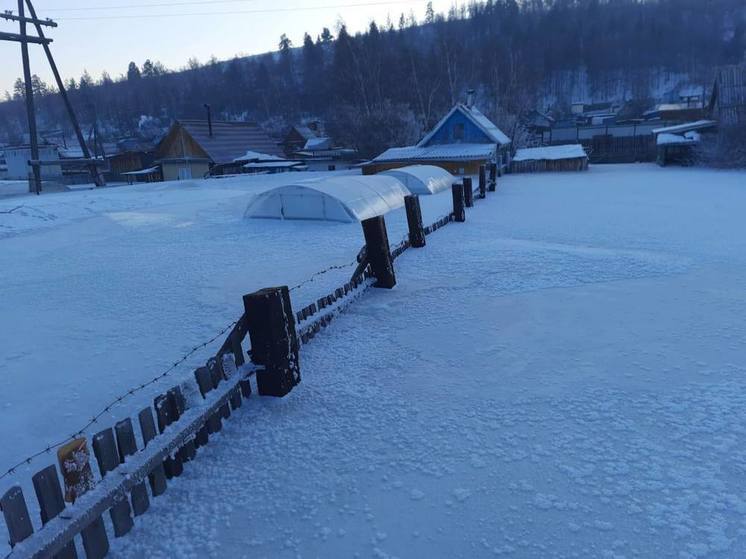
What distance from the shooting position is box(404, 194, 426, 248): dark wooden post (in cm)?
1058

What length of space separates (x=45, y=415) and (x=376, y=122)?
4064cm

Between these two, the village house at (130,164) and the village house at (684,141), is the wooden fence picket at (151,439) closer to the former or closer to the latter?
the village house at (684,141)

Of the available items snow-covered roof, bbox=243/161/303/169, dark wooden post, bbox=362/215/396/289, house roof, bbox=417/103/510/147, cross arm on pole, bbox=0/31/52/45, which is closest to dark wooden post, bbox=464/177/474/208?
dark wooden post, bbox=362/215/396/289

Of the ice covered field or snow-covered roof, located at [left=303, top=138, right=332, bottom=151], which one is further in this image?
snow-covered roof, located at [left=303, top=138, right=332, bottom=151]

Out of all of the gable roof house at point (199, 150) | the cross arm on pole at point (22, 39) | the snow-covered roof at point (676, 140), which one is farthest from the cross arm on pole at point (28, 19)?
the snow-covered roof at point (676, 140)

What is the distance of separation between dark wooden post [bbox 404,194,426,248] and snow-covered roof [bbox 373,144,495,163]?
20385 mm

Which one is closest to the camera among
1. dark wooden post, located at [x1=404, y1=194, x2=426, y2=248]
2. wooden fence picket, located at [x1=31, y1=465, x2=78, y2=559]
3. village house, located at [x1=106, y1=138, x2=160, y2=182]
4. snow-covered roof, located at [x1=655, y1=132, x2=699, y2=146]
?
wooden fence picket, located at [x1=31, y1=465, x2=78, y2=559]

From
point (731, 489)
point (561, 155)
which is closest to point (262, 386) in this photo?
point (731, 489)

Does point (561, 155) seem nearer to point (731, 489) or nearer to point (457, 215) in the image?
point (457, 215)

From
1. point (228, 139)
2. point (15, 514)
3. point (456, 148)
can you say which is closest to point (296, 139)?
point (228, 139)

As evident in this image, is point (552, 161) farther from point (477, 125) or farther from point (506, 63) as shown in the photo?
point (506, 63)

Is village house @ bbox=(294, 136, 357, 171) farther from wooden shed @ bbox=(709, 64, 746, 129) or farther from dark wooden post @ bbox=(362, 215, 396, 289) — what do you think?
dark wooden post @ bbox=(362, 215, 396, 289)

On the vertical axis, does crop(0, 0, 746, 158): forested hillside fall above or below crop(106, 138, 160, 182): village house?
above

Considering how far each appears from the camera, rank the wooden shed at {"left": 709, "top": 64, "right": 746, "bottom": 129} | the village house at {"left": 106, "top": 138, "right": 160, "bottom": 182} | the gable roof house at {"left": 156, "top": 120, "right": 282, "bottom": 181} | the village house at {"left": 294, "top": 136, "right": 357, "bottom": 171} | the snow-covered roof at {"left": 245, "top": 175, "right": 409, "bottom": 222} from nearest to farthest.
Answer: the snow-covered roof at {"left": 245, "top": 175, "right": 409, "bottom": 222}, the wooden shed at {"left": 709, "top": 64, "right": 746, "bottom": 129}, the village house at {"left": 294, "top": 136, "right": 357, "bottom": 171}, the gable roof house at {"left": 156, "top": 120, "right": 282, "bottom": 181}, the village house at {"left": 106, "top": 138, "right": 160, "bottom": 182}
